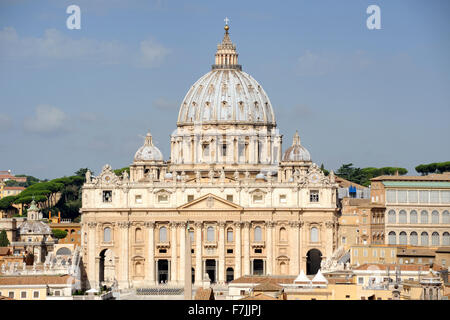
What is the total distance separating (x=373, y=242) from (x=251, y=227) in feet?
36.1

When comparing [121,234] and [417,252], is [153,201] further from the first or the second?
[417,252]

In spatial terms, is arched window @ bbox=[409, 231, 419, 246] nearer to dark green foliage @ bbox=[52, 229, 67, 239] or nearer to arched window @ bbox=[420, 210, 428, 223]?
arched window @ bbox=[420, 210, 428, 223]

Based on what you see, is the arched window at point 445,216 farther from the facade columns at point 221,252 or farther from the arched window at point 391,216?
the facade columns at point 221,252

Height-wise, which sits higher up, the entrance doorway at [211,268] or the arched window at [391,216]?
the arched window at [391,216]

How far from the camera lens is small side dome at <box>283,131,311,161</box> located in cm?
12144

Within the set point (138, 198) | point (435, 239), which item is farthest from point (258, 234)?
point (435, 239)

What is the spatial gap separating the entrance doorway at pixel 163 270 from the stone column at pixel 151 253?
126 cm

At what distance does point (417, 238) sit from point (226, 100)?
89.4 ft

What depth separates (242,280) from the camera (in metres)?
90.6

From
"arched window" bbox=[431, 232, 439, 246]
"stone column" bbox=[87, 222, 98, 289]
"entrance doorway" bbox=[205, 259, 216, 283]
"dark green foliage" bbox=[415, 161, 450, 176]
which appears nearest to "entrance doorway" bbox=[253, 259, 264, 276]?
"entrance doorway" bbox=[205, 259, 216, 283]

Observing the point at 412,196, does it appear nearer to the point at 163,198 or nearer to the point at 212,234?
the point at 212,234

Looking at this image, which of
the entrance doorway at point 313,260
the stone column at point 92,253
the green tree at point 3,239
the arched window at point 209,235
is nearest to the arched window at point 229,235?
the arched window at point 209,235

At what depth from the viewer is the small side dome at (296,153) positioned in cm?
12144

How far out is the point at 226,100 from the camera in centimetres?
12531
